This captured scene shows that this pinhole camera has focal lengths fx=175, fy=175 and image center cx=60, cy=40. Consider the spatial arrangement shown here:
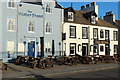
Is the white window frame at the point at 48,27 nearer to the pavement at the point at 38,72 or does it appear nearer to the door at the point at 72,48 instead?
the door at the point at 72,48

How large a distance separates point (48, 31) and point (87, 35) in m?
6.60

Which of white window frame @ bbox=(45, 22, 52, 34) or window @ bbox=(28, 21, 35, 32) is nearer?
window @ bbox=(28, 21, 35, 32)

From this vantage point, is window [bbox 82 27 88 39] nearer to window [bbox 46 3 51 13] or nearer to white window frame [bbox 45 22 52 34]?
white window frame [bbox 45 22 52 34]

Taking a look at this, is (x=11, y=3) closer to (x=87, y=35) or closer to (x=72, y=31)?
(x=72, y=31)

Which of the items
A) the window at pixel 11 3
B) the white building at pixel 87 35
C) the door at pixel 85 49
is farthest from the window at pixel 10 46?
the door at pixel 85 49

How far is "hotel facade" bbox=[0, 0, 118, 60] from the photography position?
18594mm

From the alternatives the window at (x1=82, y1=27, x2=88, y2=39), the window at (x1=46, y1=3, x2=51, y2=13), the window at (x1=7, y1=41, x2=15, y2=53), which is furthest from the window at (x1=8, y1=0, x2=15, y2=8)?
the window at (x1=82, y1=27, x2=88, y2=39)

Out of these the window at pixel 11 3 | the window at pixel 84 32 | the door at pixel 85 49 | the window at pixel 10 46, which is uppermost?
the window at pixel 11 3

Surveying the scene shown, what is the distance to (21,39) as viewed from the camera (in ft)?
63.3

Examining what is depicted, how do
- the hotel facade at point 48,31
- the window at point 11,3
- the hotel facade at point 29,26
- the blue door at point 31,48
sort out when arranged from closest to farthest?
1. the hotel facade at point 29,26
2. the hotel facade at point 48,31
3. the window at point 11,3
4. the blue door at point 31,48

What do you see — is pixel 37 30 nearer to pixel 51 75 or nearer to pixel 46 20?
pixel 46 20

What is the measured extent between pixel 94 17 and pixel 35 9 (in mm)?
10578

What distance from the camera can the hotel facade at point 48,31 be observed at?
18594mm

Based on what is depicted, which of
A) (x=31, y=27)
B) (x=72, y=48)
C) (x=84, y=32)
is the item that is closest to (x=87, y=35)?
(x=84, y=32)
